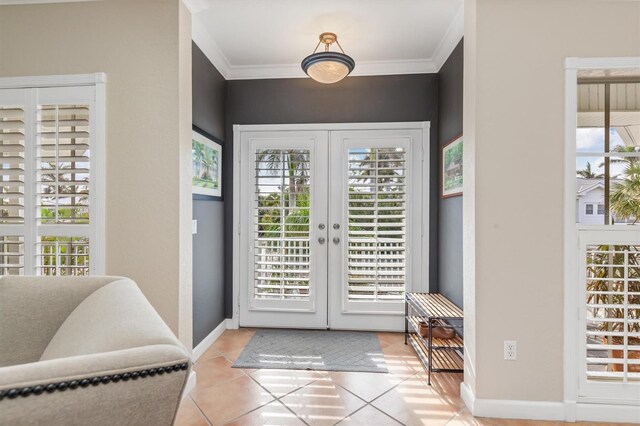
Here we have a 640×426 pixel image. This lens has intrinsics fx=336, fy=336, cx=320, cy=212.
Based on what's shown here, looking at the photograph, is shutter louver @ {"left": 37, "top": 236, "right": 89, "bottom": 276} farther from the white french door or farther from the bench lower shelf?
the bench lower shelf

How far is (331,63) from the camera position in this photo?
8.75 feet

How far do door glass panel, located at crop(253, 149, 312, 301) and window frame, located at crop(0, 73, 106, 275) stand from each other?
4.95 ft

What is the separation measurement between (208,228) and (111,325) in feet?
7.40

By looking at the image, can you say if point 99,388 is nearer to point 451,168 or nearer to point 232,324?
point 451,168

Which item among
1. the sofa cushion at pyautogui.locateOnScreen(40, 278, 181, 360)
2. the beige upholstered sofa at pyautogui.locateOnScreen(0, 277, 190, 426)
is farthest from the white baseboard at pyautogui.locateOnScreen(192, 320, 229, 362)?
the beige upholstered sofa at pyautogui.locateOnScreen(0, 277, 190, 426)

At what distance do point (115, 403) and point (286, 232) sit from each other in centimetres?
277

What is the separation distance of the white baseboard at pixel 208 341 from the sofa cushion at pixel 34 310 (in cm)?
156

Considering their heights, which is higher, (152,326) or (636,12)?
(636,12)

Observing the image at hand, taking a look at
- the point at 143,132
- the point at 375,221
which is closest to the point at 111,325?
the point at 143,132

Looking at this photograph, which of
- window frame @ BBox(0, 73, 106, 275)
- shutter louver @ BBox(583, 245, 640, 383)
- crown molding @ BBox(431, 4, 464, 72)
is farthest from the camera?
crown molding @ BBox(431, 4, 464, 72)

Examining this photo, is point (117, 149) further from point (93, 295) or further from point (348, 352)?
point (348, 352)

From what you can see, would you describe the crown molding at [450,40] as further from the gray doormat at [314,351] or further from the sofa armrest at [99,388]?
the sofa armrest at [99,388]

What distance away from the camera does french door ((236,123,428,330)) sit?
3.37 m

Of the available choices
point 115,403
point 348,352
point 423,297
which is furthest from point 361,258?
point 115,403
